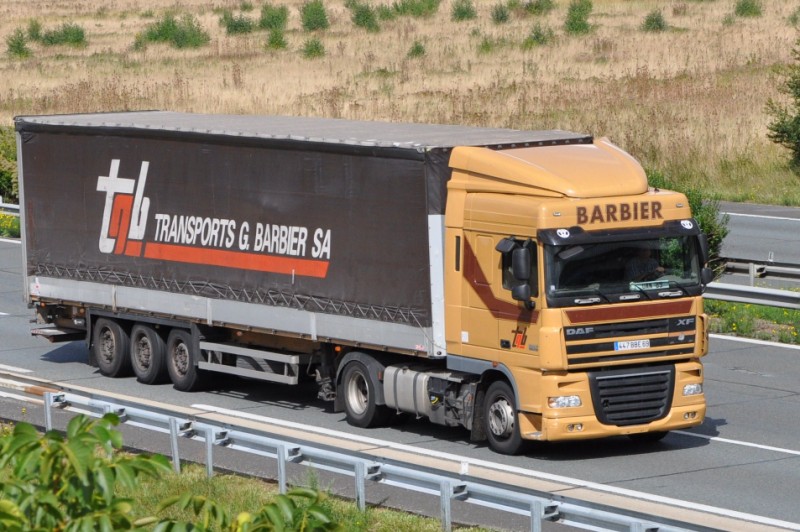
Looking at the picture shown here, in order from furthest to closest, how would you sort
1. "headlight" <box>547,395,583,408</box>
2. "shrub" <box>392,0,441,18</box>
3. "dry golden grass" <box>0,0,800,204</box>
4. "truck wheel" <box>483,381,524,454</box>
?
"shrub" <box>392,0,441,18</box>
"dry golden grass" <box>0,0,800,204</box>
"truck wheel" <box>483,381,524,454</box>
"headlight" <box>547,395,583,408</box>

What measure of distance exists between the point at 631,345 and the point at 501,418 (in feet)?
5.04

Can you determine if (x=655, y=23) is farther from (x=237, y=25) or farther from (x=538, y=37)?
(x=237, y=25)

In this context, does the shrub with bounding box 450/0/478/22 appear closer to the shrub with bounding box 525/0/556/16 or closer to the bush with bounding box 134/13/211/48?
the shrub with bounding box 525/0/556/16

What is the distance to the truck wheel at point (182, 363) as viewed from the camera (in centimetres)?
1827

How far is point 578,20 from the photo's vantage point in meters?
64.0

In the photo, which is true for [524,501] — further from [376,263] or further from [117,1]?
[117,1]

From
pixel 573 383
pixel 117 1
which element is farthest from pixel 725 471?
pixel 117 1

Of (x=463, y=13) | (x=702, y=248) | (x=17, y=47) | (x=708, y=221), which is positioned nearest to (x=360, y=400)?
(x=702, y=248)

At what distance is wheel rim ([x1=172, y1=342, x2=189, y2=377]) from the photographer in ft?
60.4

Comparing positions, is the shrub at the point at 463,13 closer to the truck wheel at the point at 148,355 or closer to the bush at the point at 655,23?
the bush at the point at 655,23

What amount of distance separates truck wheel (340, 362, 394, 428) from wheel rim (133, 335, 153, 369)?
3690mm

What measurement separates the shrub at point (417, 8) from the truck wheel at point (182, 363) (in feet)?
198

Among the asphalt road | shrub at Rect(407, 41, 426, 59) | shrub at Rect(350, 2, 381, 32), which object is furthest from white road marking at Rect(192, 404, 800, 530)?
shrub at Rect(350, 2, 381, 32)

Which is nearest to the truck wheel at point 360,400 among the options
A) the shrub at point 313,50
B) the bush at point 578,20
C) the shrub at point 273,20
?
the shrub at point 313,50
